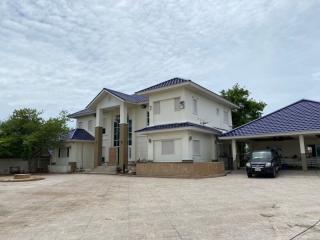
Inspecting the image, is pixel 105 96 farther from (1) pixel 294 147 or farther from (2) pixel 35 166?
(1) pixel 294 147

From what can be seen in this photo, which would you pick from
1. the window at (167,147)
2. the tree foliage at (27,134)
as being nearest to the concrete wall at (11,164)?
the tree foliage at (27,134)

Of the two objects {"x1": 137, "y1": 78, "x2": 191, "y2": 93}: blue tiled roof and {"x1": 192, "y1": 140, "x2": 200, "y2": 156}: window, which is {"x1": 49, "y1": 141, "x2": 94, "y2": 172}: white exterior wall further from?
{"x1": 192, "y1": 140, "x2": 200, "y2": 156}: window

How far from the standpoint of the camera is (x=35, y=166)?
105 ft

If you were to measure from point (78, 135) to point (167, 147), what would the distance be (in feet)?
40.5

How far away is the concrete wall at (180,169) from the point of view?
19.4m

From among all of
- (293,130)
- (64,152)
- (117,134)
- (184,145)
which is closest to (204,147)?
(184,145)

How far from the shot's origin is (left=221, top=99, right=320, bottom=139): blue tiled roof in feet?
65.4

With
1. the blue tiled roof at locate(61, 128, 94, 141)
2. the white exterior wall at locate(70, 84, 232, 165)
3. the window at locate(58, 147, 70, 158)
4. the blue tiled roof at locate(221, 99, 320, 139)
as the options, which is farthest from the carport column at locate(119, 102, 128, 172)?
the blue tiled roof at locate(221, 99, 320, 139)

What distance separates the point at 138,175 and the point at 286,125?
444 inches

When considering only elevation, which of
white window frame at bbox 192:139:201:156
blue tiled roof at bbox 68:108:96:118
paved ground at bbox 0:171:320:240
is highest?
blue tiled roof at bbox 68:108:96:118

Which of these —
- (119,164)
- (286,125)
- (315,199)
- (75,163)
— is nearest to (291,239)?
(315,199)

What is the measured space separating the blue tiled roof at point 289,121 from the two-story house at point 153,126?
3073 millimetres

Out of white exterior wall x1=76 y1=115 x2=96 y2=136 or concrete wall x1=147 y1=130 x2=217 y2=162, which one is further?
white exterior wall x1=76 y1=115 x2=96 y2=136

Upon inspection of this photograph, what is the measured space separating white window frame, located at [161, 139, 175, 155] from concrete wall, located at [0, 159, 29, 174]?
649 inches
